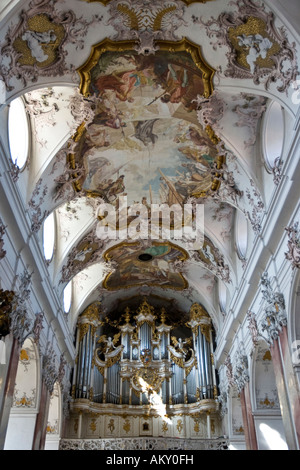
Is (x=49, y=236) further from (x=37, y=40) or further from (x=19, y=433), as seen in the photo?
(x=37, y=40)

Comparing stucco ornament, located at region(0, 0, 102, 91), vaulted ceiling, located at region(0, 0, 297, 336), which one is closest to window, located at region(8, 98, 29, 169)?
vaulted ceiling, located at region(0, 0, 297, 336)

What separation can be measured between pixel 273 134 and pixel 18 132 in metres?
7.08

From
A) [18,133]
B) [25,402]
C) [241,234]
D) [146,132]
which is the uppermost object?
[146,132]

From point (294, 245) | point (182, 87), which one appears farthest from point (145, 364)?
point (182, 87)

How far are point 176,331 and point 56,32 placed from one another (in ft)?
59.9

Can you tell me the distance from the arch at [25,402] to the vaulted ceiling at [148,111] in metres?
2.71

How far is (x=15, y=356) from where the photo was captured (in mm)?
11562

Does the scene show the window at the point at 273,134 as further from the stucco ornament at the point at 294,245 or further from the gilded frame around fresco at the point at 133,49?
the stucco ornament at the point at 294,245

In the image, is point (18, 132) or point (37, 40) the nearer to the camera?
point (37, 40)

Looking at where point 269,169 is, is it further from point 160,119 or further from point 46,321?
point 46,321

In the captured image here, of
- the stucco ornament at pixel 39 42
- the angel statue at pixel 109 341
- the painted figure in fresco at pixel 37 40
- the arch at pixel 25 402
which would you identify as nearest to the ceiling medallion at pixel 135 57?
the stucco ornament at pixel 39 42

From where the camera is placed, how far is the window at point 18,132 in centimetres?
1138

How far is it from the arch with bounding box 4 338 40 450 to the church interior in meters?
0.05
